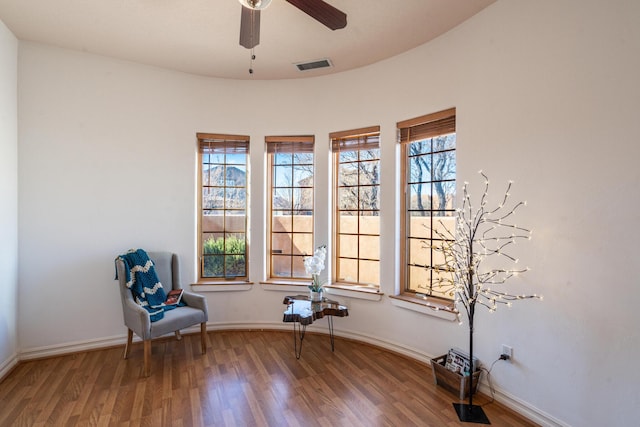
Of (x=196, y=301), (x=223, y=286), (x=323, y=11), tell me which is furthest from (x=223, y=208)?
(x=323, y=11)

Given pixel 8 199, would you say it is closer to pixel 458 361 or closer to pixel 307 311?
pixel 307 311

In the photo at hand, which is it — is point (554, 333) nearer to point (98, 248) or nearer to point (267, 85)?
point (267, 85)

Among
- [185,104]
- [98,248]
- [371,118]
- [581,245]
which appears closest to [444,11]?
[371,118]

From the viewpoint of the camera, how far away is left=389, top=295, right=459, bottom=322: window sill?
2.85m

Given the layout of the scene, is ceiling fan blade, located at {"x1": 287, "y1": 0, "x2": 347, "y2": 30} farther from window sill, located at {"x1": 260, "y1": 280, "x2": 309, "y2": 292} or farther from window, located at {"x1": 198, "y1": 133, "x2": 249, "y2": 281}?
window sill, located at {"x1": 260, "y1": 280, "x2": 309, "y2": 292}

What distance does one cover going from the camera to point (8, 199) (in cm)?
291

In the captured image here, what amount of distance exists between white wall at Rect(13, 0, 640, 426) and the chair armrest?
0.44 m

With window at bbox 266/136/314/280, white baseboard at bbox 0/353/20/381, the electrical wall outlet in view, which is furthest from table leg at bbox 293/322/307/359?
white baseboard at bbox 0/353/20/381

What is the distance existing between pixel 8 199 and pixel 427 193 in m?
3.92

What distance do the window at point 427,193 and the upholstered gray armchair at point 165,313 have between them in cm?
218

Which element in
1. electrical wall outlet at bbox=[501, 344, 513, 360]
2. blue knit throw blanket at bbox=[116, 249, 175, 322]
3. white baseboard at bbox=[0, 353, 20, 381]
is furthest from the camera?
blue knit throw blanket at bbox=[116, 249, 175, 322]

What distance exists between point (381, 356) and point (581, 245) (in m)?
2.05

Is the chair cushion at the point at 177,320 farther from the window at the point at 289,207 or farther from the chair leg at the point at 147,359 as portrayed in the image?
the window at the point at 289,207

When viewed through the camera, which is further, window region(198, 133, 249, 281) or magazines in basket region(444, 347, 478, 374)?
window region(198, 133, 249, 281)
